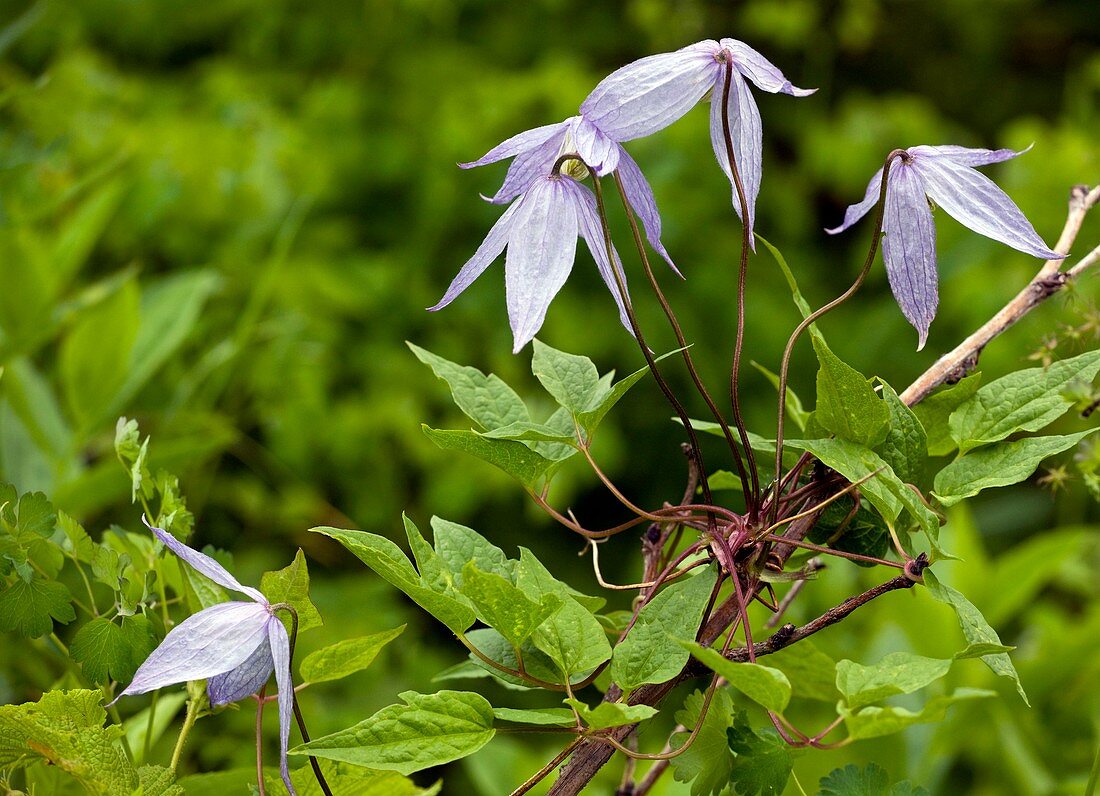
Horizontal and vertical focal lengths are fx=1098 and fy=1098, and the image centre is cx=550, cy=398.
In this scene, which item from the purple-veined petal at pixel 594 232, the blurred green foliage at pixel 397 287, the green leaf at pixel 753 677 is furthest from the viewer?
the blurred green foliage at pixel 397 287

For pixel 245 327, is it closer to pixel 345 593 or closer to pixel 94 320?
pixel 94 320

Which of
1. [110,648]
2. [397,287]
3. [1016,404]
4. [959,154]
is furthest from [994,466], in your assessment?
[397,287]

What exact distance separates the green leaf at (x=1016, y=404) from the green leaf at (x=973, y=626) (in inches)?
3.4

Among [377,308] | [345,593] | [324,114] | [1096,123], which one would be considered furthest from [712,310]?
[1096,123]

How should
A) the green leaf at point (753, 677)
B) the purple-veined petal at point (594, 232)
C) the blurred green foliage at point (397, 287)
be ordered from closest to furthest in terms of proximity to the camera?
the green leaf at point (753, 677), the purple-veined petal at point (594, 232), the blurred green foliage at point (397, 287)

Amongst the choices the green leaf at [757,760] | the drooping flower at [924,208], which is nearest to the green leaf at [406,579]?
the green leaf at [757,760]

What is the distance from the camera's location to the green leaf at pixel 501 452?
447 millimetres

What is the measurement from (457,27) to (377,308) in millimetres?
970

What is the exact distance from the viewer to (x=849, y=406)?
0.45 meters

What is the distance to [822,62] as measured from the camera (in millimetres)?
2832

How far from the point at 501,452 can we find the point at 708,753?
15cm

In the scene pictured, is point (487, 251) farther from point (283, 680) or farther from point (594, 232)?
point (283, 680)

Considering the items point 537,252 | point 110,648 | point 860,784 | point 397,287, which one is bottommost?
point 397,287

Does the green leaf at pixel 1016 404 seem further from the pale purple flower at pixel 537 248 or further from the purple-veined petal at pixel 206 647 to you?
the purple-veined petal at pixel 206 647
